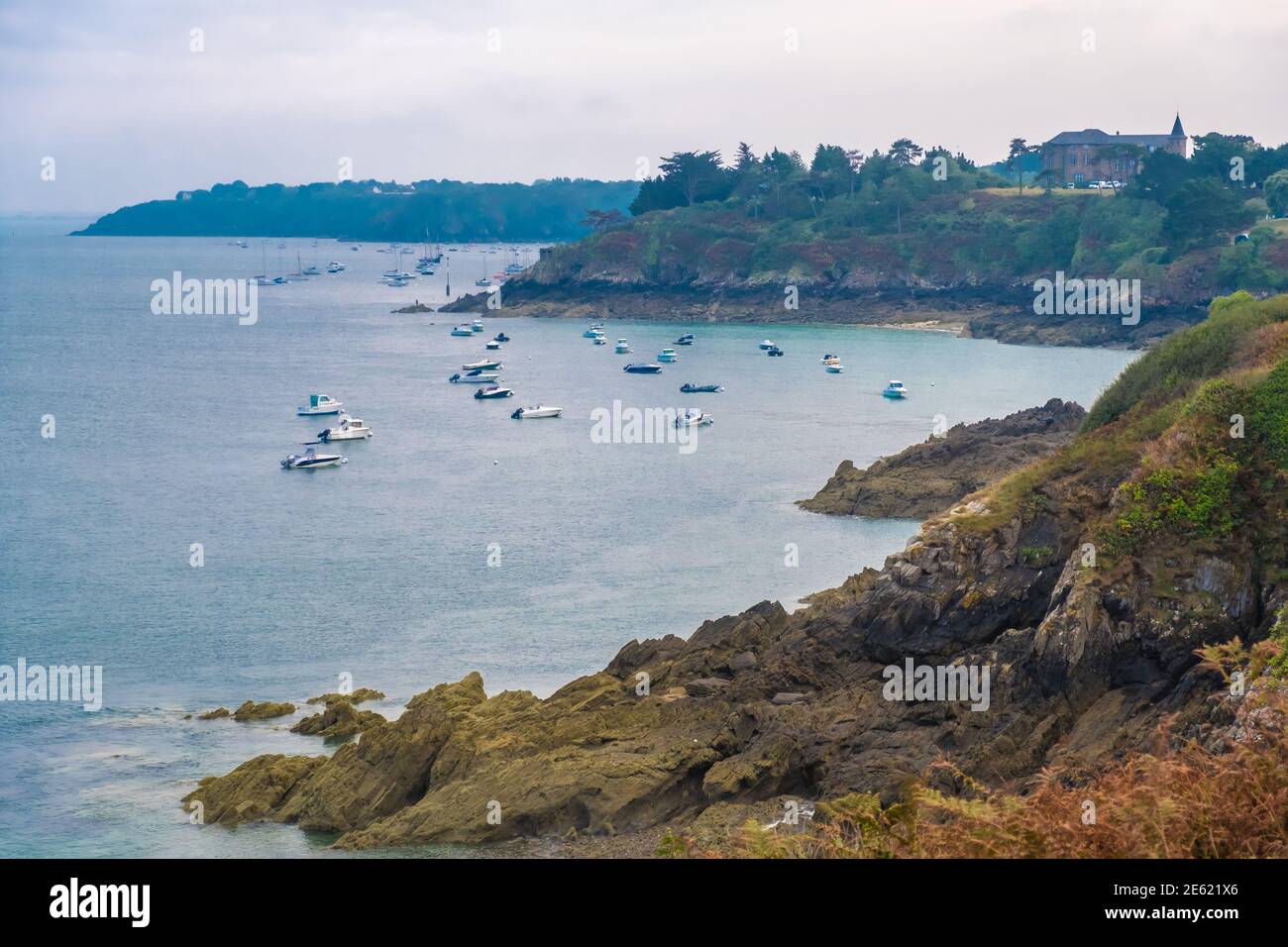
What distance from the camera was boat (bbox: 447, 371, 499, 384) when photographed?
72.7 meters

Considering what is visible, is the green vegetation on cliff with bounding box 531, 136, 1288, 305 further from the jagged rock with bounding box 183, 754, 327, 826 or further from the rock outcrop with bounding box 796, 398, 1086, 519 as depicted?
the jagged rock with bounding box 183, 754, 327, 826

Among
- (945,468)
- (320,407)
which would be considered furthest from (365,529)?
(320,407)

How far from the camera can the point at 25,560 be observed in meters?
37.0

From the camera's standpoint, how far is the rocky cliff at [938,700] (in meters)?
18.8

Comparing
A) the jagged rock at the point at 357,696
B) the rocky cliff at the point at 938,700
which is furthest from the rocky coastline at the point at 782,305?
the jagged rock at the point at 357,696

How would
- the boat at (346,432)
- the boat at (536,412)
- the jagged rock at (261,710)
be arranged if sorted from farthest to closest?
the boat at (536,412)
the boat at (346,432)
the jagged rock at (261,710)

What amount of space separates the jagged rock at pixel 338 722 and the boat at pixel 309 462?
89.0 ft

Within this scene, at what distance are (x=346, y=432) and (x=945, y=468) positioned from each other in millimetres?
23833

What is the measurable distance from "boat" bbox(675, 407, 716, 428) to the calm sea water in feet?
3.13

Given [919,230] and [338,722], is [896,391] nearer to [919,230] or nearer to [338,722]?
[338,722]

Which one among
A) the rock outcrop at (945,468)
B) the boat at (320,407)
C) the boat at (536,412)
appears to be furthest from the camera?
the boat at (320,407)

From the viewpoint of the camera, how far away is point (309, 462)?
50.2m

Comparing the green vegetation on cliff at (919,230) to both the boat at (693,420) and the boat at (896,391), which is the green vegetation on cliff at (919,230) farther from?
the boat at (693,420)
